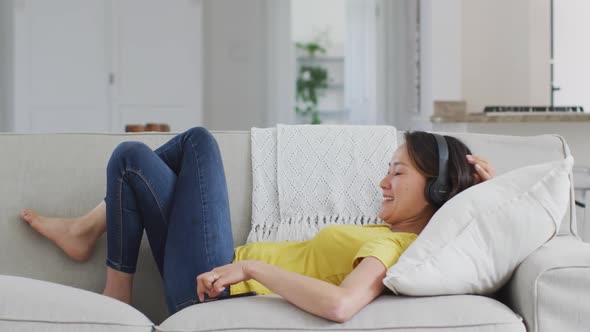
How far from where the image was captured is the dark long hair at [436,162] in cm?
183

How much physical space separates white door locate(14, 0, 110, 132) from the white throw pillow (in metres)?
4.84

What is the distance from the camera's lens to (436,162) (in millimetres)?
1835

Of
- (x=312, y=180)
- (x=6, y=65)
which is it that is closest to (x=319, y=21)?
(x=6, y=65)

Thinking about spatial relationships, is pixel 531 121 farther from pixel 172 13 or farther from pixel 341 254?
pixel 172 13

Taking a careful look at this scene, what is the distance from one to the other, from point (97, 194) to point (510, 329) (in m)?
1.24

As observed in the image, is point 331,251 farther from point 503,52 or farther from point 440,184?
point 503,52

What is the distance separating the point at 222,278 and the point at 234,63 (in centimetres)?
531

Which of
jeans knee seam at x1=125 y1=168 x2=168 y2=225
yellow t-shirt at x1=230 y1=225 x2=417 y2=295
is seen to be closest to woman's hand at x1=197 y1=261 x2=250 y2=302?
yellow t-shirt at x1=230 y1=225 x2=417 y2=295

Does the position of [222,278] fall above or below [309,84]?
below

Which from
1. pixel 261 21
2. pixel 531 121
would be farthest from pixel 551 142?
pixel 261 21

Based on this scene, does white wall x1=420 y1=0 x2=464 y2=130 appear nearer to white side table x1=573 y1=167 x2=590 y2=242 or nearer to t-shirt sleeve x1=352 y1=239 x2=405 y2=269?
white side table x1=573 y1=167 x2=590 y2=242

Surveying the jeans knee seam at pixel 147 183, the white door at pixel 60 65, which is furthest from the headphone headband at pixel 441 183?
the white door at pixel 60 65

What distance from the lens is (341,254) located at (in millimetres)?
1792

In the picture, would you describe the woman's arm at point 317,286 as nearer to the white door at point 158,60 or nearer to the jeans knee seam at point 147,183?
the jeans knee seam at point 147,183
